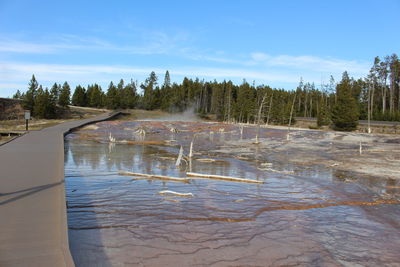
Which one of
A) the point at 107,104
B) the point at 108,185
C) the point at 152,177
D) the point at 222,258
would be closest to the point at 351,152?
the point at 152,177

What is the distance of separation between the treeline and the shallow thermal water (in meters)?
39.9

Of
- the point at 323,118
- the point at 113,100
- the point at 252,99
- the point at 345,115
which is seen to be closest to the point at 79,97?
the point at 113,100

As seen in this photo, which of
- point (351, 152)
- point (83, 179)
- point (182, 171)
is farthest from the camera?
point (351, 152)

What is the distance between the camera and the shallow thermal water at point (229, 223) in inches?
220

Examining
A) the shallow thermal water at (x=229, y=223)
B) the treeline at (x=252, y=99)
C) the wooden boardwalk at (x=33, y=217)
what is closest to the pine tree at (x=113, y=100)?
the treeline at (x=252, y=99)

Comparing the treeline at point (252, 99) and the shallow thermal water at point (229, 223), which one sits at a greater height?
the treeline at point (252, 99)

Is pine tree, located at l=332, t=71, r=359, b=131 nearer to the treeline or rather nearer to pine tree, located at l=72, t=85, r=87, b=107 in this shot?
the treeline

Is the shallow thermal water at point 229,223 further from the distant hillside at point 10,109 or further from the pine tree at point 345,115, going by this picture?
the distant hillside at point 10,109

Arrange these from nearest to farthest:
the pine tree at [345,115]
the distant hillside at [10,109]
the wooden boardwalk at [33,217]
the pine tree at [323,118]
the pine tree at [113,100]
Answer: the wooden boardwalk at [33,217], the pine tree at [345,115], the pine tree at [323,118], the distant hillside at [10,109], the pine tree at [113,100]

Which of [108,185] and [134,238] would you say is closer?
[134,238]

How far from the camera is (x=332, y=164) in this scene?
17.3 meters

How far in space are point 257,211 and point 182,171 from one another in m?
5.55

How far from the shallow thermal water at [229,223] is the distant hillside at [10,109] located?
5578 centimetres

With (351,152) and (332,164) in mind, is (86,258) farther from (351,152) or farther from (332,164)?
(351,152)
